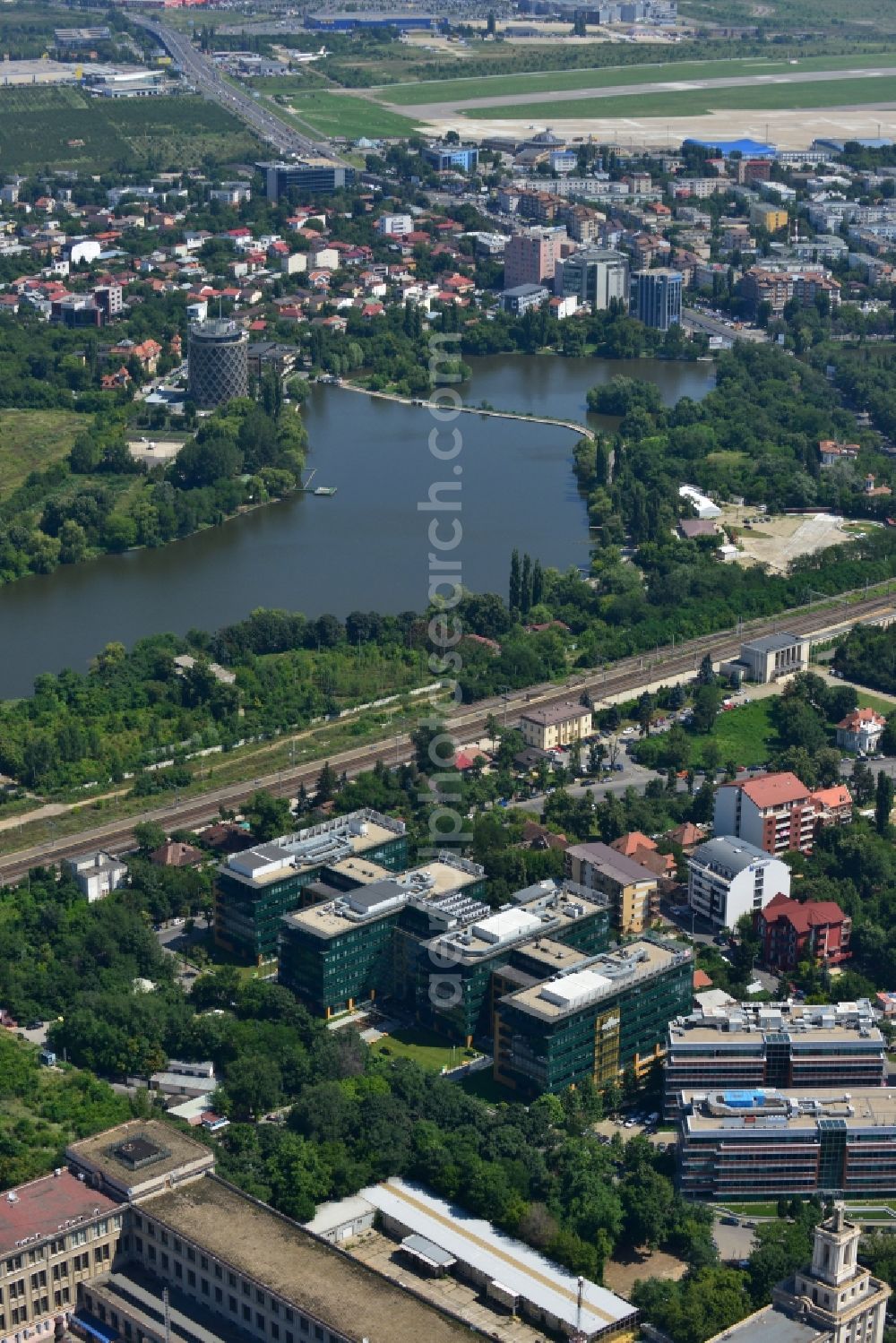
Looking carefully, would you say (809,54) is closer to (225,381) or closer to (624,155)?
(624,155)

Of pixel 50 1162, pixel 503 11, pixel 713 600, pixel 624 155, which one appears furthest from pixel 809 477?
pixel 503 11

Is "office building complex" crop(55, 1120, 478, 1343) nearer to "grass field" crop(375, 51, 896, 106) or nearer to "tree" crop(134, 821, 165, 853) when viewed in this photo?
"tree" crop(134, 821, 165, 853)

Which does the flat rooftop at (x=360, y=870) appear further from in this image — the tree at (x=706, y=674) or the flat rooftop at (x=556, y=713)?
the tree at (x=706, y=674)

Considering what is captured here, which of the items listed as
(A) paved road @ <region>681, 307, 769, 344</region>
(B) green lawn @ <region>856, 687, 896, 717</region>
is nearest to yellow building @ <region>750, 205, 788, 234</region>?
(A) paved road @ <region>681, 307, 769, 344</region>

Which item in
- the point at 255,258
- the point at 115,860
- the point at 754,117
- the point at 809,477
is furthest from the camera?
the point at 754,117

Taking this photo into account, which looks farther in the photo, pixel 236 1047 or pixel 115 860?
pixel 115 860

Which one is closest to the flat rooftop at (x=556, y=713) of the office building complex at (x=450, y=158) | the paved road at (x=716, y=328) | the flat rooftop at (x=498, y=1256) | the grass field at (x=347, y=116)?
the flat rooftop at (x=498, y=1256)
